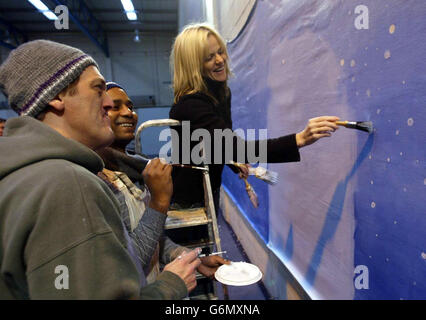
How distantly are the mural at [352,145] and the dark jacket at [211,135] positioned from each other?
0.88 feet

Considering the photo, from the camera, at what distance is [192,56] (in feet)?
4.55

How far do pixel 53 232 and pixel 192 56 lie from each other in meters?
1.16

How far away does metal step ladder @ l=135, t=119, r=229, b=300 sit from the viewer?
1.47 m

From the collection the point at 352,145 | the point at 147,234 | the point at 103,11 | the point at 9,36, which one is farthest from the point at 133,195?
the point at 9,36

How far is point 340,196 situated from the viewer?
1.18 metres

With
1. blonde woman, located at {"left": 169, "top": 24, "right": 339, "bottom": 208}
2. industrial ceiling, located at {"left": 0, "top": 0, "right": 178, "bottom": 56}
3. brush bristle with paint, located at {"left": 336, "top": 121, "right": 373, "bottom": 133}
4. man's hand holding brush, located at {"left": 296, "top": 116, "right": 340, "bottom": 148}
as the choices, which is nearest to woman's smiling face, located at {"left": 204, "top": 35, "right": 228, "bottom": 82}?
blonde woman, located at {"left": 169, "top": 24, "right": 339, "bottom": 208}

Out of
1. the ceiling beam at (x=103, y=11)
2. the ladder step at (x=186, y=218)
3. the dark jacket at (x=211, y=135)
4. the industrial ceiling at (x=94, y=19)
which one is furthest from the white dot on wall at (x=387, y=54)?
the ceiling beam at (x=103, y=11)

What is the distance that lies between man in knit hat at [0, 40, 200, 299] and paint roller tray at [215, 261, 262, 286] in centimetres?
39

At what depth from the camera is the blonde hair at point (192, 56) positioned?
54.1 inches

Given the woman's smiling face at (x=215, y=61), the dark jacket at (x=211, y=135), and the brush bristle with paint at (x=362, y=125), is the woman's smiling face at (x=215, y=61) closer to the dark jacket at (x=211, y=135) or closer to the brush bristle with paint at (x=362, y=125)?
the dark jacket at (x=211, y=135)

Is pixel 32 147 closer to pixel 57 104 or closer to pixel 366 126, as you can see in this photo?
pixel 57 104

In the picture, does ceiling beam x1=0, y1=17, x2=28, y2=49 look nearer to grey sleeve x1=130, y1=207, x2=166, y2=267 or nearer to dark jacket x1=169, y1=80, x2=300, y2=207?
dark jacket x1=169, y1=80, x2=300, y2=207

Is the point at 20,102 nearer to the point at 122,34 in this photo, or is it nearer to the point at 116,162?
the point at 116,162
